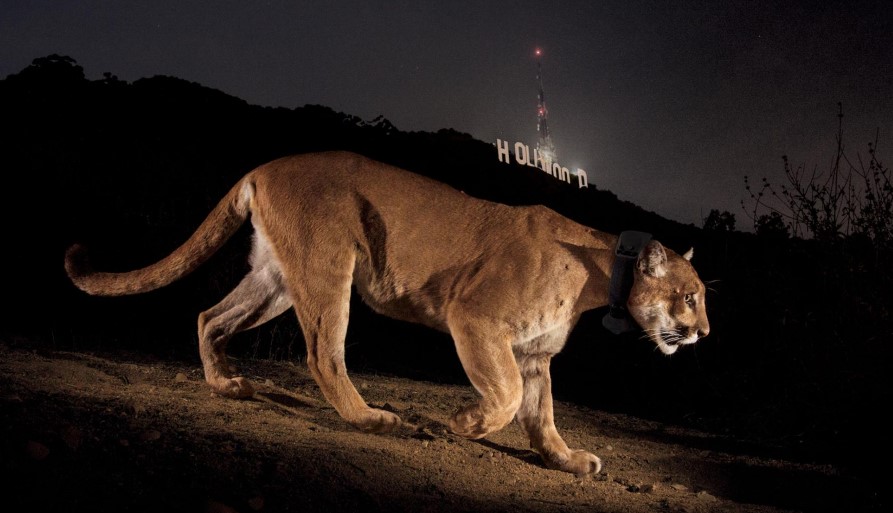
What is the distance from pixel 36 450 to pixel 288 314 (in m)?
9.01

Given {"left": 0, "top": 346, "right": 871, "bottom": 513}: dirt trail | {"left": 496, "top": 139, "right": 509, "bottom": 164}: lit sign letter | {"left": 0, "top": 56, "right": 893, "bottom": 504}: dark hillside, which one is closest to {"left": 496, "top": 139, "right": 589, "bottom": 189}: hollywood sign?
{"left": 496, "top": 139, "right": 509, "bottom": 164}: lit sign letter

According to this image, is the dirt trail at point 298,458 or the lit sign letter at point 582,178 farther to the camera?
the lit sign letter at point 582,178

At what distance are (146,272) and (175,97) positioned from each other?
2097 centimetres

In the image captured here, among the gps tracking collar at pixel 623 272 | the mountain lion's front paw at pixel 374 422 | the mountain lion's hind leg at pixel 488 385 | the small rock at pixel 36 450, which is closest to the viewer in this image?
the small rock at pixel 36 450

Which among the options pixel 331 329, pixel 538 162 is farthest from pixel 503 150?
pixel 331 329

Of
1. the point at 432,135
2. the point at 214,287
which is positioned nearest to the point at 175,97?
the point at 432,135

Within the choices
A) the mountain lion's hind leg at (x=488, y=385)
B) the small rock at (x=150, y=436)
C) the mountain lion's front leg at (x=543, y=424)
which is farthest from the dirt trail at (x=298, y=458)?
the mountain lion's hind leg at (x=488, y=385)

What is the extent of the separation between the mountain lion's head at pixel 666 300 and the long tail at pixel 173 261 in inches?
110

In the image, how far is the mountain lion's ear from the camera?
441 centimetres

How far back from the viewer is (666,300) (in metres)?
4.50

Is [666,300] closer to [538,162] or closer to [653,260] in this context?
[653,260]

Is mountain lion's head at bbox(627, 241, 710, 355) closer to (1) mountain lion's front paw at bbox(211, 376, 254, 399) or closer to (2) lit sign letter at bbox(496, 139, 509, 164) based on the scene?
(1) mountain lion's front paw at bbox(211, 376, 254, 399)

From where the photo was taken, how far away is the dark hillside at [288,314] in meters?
6.79

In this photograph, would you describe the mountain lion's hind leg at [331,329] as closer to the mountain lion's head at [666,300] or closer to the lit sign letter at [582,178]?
the mountain lion's head at [666,300]
